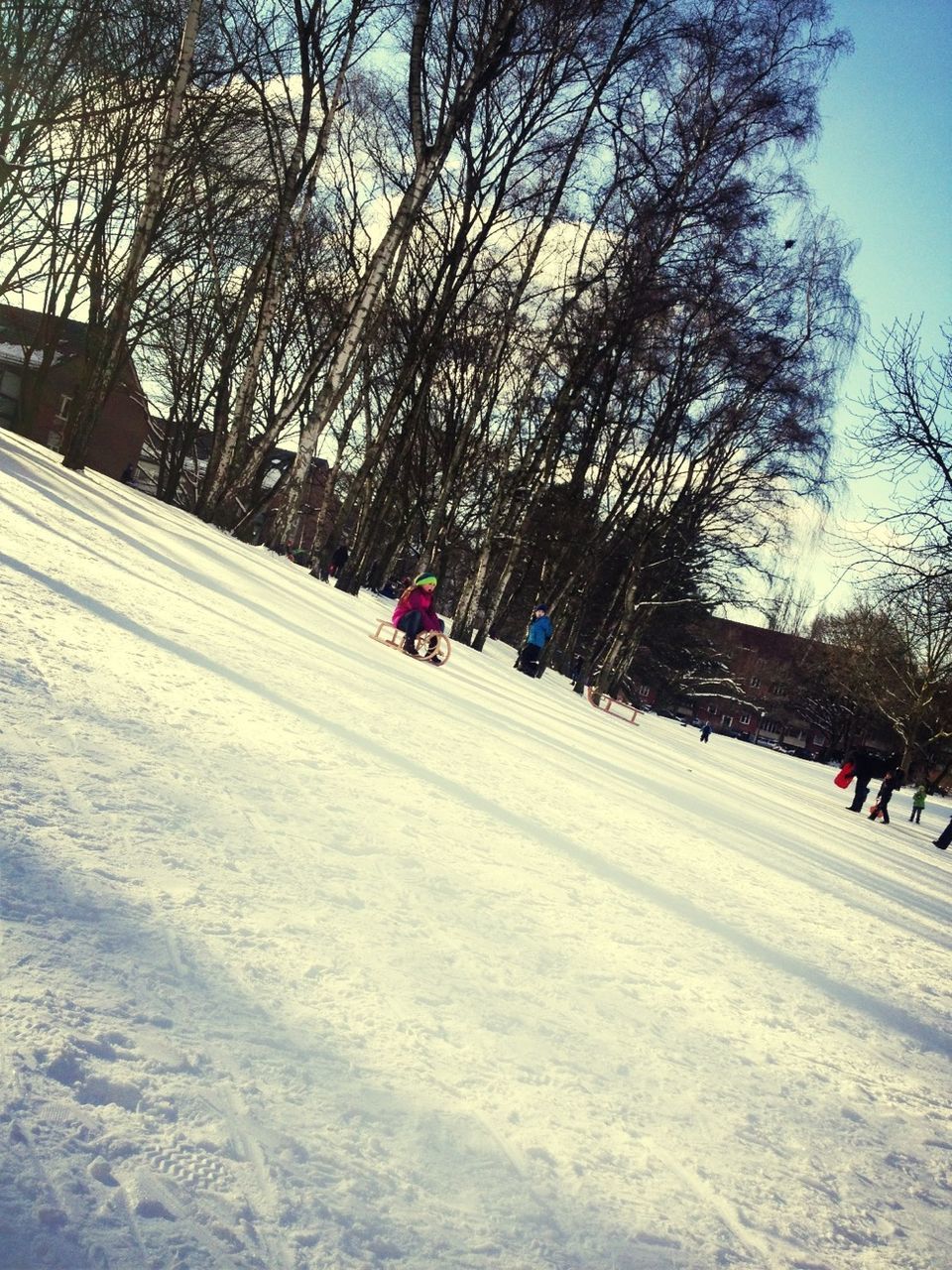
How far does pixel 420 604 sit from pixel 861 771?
13.4 metres

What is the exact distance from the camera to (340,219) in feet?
76.1

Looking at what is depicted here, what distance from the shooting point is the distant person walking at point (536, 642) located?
19672 mm

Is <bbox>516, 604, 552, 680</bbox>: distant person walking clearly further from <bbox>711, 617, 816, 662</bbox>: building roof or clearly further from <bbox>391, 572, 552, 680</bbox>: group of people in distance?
<bbox>711, 617, 816, 662</bbox>: building roof

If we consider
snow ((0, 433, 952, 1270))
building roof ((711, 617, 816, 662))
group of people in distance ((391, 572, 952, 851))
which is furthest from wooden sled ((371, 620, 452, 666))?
building roof ((711, 617, 816, 662))

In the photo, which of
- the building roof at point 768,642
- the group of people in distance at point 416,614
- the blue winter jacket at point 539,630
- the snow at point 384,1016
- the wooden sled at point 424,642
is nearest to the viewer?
the snow at point 384,1016

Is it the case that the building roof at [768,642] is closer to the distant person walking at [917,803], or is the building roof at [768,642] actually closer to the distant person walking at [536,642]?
the distant person walking at [917,803]

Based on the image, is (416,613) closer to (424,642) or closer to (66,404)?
(424,642)

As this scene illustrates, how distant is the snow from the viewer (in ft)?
5.82

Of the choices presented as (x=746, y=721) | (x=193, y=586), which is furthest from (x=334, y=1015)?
(x=746, y=721)

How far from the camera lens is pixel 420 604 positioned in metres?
12.5

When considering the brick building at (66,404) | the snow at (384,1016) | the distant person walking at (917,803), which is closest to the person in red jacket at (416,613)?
the snow at (384,1016)

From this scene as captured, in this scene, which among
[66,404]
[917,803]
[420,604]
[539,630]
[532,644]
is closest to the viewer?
[420,604]

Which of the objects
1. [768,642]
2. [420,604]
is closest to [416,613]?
[420,604]

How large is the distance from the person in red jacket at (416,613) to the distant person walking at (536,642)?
710 cm
